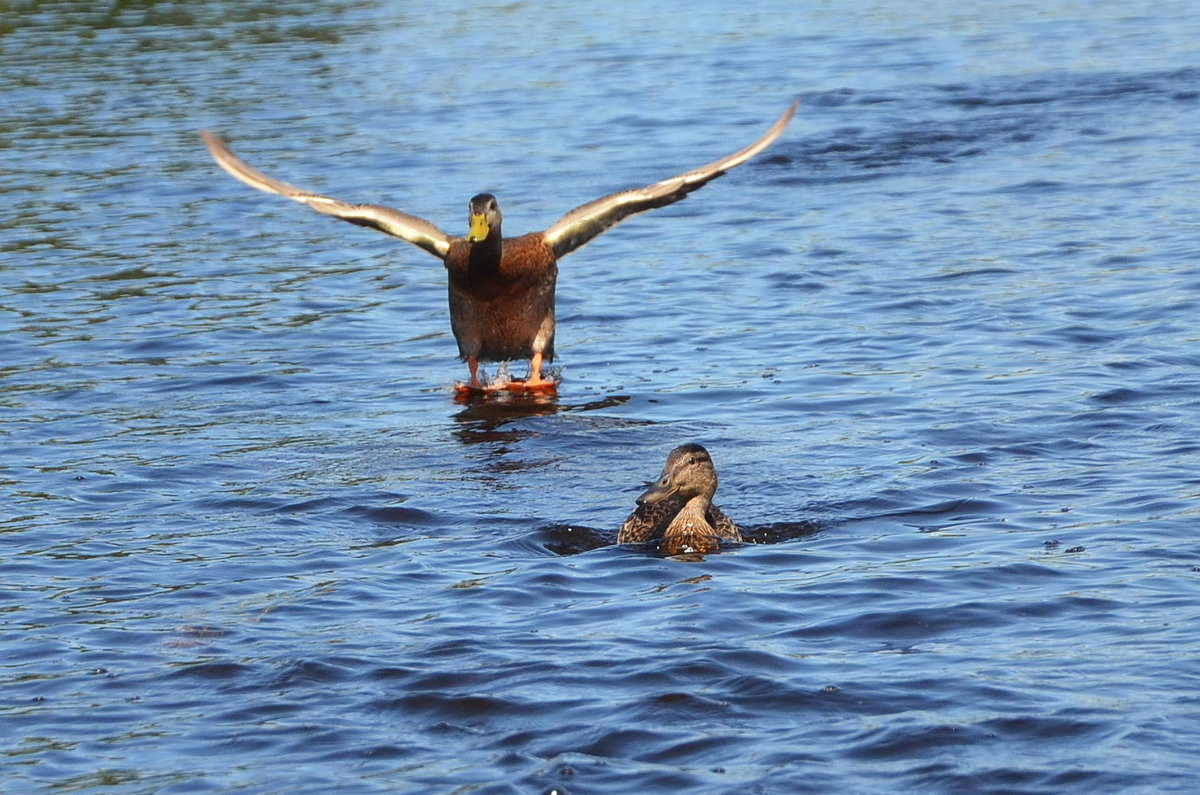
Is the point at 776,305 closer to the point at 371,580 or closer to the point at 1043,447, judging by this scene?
the point at 1043,447

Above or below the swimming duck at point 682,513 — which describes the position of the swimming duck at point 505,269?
above

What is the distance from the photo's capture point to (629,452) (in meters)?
9.88

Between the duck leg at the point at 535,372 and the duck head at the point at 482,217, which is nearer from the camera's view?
the duck head at the point at 482,217

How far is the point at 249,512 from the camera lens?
8.73 m

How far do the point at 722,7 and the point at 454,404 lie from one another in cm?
1992

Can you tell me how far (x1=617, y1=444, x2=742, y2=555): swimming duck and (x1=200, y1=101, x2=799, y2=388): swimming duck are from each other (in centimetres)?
363

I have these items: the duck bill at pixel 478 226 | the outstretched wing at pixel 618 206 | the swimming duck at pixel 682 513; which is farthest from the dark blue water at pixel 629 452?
the duck bill at pixel 478 226

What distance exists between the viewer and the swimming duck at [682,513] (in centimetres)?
801

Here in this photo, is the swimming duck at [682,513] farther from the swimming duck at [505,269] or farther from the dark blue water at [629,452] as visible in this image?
the swimming duck at [505,269]

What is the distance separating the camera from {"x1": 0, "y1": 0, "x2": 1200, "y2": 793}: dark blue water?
5.94 m

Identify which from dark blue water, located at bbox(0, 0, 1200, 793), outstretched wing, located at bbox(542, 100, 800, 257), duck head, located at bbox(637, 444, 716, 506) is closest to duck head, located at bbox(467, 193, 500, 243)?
outstretched wing, located at bbox(542, 100, 800, 257)

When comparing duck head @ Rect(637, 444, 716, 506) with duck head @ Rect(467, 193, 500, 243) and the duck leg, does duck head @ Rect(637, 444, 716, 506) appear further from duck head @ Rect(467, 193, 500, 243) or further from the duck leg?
the duck leg

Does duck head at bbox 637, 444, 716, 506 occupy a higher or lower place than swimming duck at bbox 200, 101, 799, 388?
lower

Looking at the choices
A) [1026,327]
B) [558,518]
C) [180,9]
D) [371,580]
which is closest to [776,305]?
[1026,327]
